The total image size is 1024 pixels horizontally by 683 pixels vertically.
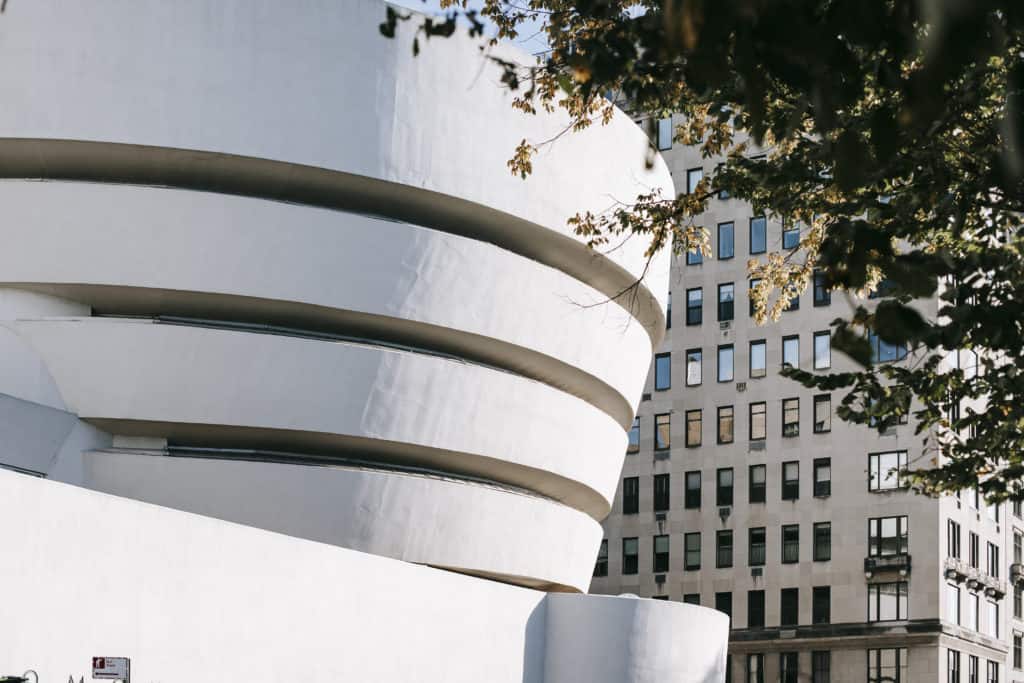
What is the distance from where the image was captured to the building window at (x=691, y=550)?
59.2 meters

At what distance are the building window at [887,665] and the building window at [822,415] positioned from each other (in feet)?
28.9

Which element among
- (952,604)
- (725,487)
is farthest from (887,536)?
(725,487)

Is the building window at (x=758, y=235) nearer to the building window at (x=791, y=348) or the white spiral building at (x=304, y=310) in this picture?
the building window at (x=791, y=348)

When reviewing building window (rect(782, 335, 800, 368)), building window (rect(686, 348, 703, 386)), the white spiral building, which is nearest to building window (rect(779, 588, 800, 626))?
building window (rect(782, 335, 800, 368))

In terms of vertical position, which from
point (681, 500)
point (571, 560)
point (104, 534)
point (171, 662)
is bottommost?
point (171, 662)

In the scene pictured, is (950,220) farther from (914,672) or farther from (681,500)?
(681,500)

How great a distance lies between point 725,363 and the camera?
60.3 meters

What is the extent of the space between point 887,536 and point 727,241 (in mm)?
14181

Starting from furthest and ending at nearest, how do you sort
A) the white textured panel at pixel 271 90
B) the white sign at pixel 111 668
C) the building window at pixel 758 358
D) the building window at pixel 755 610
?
the building window at pixel 758 358 → the building window at pixel 755 610 → the white textured panel at pixel 271 90 → the white sign at pixel 111 668

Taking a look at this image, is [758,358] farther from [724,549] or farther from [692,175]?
[692,175]

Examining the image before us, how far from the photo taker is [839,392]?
2157 inches

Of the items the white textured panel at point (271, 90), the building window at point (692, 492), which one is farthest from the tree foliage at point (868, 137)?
the building window at point (692, 492)

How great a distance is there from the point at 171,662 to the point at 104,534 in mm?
1977

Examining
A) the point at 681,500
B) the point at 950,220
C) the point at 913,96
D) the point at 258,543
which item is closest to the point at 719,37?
the point at 913,96
